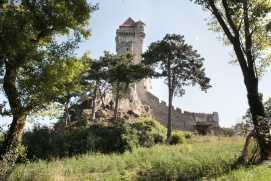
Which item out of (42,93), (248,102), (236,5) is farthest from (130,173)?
(236,5)

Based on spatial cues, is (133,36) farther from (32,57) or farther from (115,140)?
(32,57)

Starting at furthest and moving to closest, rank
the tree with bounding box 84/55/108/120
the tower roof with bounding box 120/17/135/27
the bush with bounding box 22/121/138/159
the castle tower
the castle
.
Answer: the tower roof with bounding box 120/17/135/27 → the castle tower → the castle → the tree with bounding box 84/55/108/120 → the bush with bounding box 22/121/138/159

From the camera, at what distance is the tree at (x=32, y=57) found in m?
9.25

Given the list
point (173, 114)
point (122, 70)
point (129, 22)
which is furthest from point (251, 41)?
point (129, 22)

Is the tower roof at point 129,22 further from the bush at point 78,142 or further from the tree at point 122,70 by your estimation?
the bush at point 78,142

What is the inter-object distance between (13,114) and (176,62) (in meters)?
21.8

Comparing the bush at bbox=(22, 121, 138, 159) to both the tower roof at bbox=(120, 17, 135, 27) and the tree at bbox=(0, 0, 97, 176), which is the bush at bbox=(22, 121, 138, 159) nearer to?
the tree at bbox=(0, 0, 97, 176)

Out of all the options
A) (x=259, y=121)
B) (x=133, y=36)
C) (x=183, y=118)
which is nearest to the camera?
(x=259, y=121)

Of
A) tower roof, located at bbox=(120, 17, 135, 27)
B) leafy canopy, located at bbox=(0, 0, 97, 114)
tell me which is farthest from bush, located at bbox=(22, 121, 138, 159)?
tower roof, located at bbox=(120, 17, 135, 27)

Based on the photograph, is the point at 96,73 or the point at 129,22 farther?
the point at 129,22

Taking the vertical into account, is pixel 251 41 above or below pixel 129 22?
below

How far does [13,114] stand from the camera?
927 cm

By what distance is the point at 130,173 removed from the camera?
9.52 meters

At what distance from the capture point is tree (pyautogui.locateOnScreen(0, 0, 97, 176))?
9.25 m
